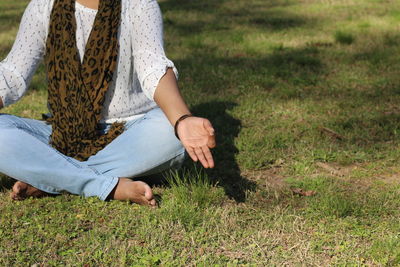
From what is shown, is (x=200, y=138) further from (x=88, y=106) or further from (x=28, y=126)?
(x=28, y=126)

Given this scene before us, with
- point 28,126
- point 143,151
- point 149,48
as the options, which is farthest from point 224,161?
point 28,126

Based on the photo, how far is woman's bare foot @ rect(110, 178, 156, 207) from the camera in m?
3.09

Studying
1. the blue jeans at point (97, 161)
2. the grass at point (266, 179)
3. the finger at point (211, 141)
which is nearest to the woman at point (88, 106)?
the blue jeans at point (97, 161)

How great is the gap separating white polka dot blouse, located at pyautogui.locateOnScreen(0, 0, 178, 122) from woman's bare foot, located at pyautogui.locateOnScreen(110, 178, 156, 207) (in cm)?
48

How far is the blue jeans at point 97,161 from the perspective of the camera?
3186 mm

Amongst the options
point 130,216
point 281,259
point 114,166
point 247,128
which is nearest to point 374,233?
point 281,259

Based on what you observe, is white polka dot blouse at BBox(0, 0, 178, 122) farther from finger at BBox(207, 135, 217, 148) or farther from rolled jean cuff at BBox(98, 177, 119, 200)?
finger at BBox(207, 135, 217, 148)

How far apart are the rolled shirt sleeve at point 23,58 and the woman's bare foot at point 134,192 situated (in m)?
0.69

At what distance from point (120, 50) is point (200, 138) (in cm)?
111

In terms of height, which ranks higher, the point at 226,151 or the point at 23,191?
the point at 23,191

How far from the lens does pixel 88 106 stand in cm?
336

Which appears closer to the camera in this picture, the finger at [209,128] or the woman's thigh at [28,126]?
the finger at [209,128]

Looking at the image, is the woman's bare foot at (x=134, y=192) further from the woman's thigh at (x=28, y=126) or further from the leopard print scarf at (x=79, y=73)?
the woman's thigh at (x=28, y=126)

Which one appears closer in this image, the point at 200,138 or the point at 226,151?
the point at 200,138
